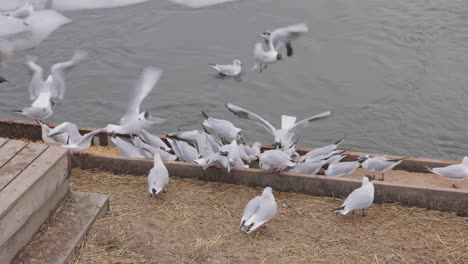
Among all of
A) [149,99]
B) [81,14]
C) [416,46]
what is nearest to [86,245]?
[149,99]

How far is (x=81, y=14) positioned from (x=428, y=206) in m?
7.71

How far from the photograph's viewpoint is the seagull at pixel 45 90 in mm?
6211

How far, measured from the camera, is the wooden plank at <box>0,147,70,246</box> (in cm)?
335

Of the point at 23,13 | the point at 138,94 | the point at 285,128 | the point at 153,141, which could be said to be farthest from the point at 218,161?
the point at 23,13

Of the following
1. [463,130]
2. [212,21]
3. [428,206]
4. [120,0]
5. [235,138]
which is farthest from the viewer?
[120,0]

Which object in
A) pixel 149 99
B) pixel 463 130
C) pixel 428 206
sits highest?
pixel 428 206

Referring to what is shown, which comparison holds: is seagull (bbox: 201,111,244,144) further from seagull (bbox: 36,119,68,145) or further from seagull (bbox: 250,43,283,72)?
seagull (bbox: 250,43,283,72)

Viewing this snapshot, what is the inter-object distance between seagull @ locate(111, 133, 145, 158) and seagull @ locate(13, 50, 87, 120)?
1.36 metres

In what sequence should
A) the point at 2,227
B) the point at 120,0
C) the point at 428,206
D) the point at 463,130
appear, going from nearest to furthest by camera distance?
the point at 2,227
the point at 428,206
the point at 463,130
the point at 120,0

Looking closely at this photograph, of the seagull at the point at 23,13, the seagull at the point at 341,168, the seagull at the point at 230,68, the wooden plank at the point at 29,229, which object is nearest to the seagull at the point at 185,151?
the seagull at the point at 341,168

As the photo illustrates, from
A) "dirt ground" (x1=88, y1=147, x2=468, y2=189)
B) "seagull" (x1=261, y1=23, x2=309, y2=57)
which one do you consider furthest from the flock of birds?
"seagull" (x1=261, y1=23, x2=309, y2=57)

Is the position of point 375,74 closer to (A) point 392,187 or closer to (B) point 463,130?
(B) point 463,130

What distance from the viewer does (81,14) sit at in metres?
10.5

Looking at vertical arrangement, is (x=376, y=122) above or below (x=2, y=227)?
below
